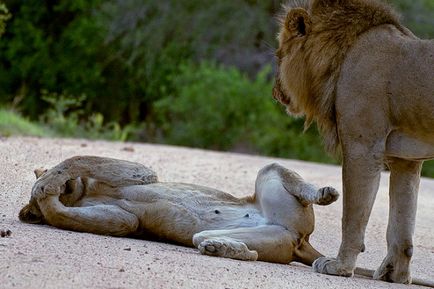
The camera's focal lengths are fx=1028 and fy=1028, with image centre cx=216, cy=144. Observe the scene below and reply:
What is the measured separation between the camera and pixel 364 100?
5.86 m

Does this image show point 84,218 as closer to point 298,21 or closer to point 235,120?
point 298,21

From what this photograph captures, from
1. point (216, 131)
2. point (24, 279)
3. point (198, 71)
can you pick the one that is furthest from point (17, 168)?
point (198, 71)

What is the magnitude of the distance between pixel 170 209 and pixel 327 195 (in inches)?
38.3

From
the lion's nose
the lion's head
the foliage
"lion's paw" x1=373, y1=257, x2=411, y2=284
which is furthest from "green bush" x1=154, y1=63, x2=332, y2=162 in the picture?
"lion's paw" x1=373, y1=257, x2=411, y2=284

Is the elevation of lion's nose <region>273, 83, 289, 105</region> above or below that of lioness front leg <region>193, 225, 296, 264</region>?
above

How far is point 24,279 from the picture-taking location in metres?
4.43

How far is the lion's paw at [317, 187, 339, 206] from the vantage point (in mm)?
5684

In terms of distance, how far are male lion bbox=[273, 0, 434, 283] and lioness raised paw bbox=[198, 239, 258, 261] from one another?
1.60ft

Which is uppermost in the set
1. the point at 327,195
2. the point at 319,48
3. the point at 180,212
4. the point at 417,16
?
the point at 417,16

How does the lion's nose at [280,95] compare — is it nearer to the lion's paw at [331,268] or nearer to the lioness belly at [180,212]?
the lioness belly at [180,212]

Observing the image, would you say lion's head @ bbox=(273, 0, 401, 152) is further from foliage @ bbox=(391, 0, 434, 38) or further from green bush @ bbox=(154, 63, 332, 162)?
foliage @ bbox=(391, 0, 434, 38)

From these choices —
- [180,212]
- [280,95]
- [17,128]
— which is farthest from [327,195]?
[17,128]

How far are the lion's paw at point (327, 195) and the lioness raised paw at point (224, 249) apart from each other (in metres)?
0.51

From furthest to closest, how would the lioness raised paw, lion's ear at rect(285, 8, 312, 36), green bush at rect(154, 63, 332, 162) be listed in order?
green bush at rect(154, 63, 332, 162), lion's ear at rect(285, 8, 312, 36), the lioness raised paw
